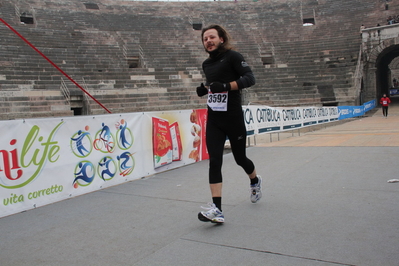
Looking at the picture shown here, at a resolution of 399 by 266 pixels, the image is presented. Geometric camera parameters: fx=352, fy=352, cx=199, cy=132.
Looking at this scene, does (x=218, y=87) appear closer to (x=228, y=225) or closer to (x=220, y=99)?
(x=220, y=99)

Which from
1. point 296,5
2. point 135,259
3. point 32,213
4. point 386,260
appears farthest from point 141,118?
point 296,5

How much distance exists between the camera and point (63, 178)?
16.3 ft

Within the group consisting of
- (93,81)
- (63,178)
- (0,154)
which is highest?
(93,81)

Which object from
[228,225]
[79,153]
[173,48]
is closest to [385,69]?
[173,48]

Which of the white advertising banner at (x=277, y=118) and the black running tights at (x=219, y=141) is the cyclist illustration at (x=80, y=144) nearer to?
the black running tights at (x=219, y=141)

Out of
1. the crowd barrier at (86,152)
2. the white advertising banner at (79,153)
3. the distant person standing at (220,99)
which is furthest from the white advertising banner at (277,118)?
the distant person standing at (220,99)

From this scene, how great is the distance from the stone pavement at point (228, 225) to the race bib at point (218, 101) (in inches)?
46.0

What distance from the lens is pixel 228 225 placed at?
3488mm

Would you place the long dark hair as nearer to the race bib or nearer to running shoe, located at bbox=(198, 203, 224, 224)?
the race bib

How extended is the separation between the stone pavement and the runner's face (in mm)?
1813

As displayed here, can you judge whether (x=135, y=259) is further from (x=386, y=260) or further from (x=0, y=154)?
(x=0, y=154)

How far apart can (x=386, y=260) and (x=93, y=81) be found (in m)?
19.6

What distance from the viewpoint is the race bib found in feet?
12.1

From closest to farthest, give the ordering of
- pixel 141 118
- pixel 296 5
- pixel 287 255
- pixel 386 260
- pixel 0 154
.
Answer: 1. pixel 386 260
2. pixel 287 255
3. pixel 0 154
4. pixel 141 118
5. pixel 296 5
